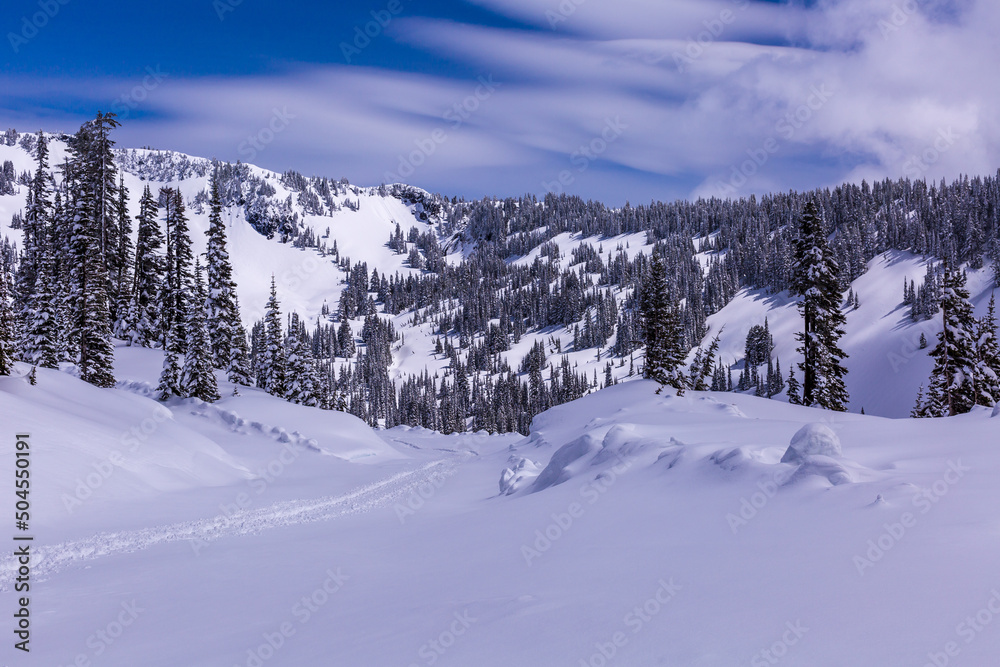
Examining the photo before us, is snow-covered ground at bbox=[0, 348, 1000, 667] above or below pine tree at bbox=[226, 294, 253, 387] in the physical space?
below

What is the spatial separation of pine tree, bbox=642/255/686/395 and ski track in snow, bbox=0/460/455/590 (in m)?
32.3

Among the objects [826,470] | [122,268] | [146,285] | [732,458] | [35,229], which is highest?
[35,229]

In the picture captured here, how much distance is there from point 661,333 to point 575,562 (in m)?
42.5

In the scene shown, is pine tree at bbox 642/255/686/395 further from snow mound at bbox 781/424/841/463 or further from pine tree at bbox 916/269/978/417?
snow mound at bbox 781/424/841/463

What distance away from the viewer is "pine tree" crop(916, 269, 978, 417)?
3347cm

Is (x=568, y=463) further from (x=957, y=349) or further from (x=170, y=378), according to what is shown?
(x=957, y=349)

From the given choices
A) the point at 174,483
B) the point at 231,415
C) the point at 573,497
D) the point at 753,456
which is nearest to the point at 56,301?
the point at 231,415

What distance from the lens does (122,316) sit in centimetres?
4894

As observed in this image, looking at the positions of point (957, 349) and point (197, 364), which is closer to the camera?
point (957, 349)

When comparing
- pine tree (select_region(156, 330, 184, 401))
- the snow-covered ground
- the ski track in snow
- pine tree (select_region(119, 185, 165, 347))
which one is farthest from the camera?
pine tree (select_region(119, 185, 165, 347))

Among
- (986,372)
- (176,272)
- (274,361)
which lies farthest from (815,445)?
(274,361)

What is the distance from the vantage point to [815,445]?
861 centimetres

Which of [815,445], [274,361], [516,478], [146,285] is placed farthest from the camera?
[274,361]

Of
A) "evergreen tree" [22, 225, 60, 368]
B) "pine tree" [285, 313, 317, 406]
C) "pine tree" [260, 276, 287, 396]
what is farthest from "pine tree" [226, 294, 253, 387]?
"evergreen tree" [22, 225, 60, 368]
